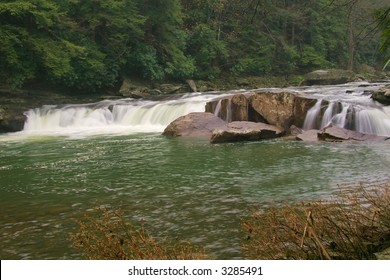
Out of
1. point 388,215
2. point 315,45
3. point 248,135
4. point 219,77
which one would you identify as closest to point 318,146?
point 248,135

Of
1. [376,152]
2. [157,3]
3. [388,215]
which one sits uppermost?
[157,3]

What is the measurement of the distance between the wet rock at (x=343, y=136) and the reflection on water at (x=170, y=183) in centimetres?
93

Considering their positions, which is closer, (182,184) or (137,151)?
(182,184)

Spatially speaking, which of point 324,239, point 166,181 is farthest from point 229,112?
point 324,239

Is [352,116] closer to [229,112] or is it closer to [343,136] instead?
[343,136]

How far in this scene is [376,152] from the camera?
39.0ft

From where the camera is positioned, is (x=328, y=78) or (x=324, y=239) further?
(x=328, y=78)

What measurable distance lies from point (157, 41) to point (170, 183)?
24.8 meters

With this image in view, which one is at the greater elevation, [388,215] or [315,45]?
[315,45]

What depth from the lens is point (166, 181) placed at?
30.9 feet

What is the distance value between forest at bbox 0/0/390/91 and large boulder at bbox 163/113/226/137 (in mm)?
5407

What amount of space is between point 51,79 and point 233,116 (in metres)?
13.3

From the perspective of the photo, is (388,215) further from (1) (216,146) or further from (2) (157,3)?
(2) (157,3)

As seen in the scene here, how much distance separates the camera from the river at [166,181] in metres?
6.18
